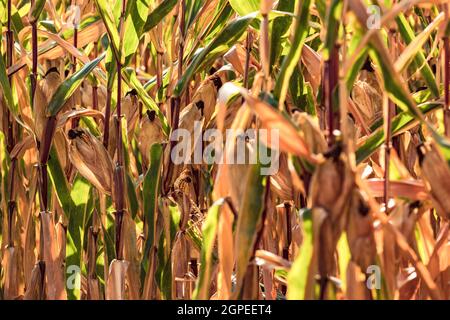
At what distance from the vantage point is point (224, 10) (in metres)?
1.43

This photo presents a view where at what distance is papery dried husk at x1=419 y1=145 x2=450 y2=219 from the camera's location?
3.07 feet

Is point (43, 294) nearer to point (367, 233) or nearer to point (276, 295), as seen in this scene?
point (276, 295)

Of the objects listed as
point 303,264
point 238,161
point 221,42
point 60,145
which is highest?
point 221,42

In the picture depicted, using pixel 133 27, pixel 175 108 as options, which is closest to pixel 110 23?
pixel 133 27

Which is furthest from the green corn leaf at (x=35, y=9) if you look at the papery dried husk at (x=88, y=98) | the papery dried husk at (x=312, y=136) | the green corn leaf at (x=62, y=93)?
the papery dried husk at (x=312, y=136)

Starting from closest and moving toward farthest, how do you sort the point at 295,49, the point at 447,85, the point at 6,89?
the point at 295,49, the point at 447,85, the point at 6,89

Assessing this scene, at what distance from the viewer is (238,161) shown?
995mm

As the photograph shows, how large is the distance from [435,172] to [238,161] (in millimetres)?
203

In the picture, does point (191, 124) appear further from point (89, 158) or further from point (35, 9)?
point (35, 9)

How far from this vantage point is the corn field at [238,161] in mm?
910

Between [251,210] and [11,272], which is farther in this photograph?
[11,272]

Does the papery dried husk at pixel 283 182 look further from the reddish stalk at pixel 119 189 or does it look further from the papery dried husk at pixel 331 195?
the papery dried husk at pixel 331 195

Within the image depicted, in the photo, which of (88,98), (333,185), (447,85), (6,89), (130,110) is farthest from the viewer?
(88,98)
